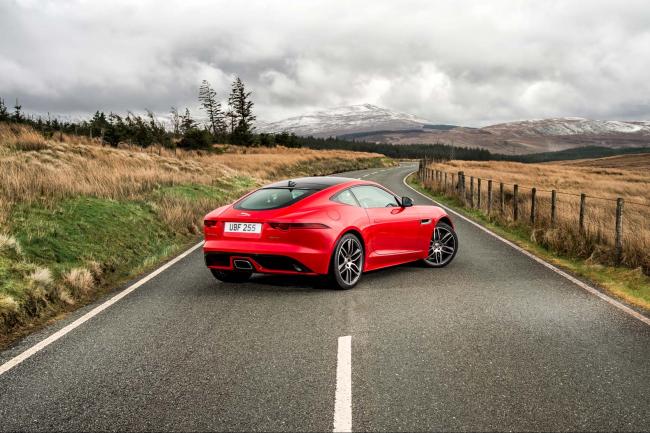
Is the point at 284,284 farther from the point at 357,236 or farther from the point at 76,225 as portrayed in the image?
the point at 76,225

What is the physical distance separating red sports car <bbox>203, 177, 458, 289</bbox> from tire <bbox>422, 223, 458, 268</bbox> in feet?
1.87

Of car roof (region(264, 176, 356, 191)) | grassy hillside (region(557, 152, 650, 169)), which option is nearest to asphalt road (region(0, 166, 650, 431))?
car roof (region(264, 176, 356, 191))

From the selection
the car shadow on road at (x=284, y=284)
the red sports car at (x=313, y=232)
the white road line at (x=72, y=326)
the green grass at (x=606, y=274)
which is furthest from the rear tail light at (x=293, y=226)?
the green grass at (x=606, y=274)

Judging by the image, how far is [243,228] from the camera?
266 inches

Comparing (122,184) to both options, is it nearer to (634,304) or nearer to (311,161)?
(634,304)

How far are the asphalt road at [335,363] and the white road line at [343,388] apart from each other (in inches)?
2.1

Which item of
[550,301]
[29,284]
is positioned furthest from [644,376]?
[29,284]

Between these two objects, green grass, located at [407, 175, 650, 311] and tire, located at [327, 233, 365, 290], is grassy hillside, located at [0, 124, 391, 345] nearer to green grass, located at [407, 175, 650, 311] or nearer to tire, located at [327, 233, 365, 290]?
tire, located at [327, 233, 365, 290]

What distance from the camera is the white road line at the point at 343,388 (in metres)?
3.33

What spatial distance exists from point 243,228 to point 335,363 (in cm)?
283

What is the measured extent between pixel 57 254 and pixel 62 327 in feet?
9.94

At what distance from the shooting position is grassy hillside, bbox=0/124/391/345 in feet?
21.9

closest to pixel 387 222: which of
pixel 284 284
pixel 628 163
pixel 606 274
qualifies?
pixel 284 284

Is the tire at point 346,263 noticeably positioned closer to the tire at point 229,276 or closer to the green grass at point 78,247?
the tire at point 229,276
